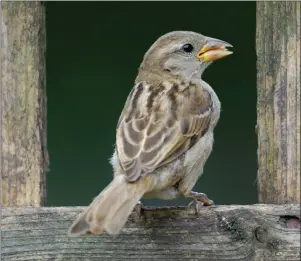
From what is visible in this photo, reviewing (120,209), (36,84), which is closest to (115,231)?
(120,209)

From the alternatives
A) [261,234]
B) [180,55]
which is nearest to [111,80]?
[180,55]

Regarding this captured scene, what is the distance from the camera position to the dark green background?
246 inches

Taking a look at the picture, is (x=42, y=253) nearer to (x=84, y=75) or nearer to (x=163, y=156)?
(x=163, y=156)

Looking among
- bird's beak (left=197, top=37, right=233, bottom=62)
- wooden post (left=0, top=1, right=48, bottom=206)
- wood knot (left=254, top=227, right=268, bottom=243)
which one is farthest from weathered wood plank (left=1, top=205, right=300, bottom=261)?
bird's beak (left=197, top=37, right=233, bottom=62)

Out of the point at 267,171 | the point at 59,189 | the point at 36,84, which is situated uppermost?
the point at 36,84

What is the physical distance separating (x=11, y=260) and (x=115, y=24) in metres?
2.77

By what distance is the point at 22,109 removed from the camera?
13.2 ft

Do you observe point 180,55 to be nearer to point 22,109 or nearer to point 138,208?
point 22,109

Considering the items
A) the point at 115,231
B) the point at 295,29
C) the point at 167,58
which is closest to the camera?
the point at 115,231

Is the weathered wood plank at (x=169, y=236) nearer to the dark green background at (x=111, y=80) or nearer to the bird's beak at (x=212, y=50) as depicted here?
the bird's beak at (x=212, y=50)

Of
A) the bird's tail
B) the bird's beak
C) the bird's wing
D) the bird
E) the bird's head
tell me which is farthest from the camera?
the bird's head

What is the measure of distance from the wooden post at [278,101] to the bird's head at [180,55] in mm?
681

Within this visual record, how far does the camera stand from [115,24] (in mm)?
6355

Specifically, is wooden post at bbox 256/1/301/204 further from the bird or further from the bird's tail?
the bird's tail
